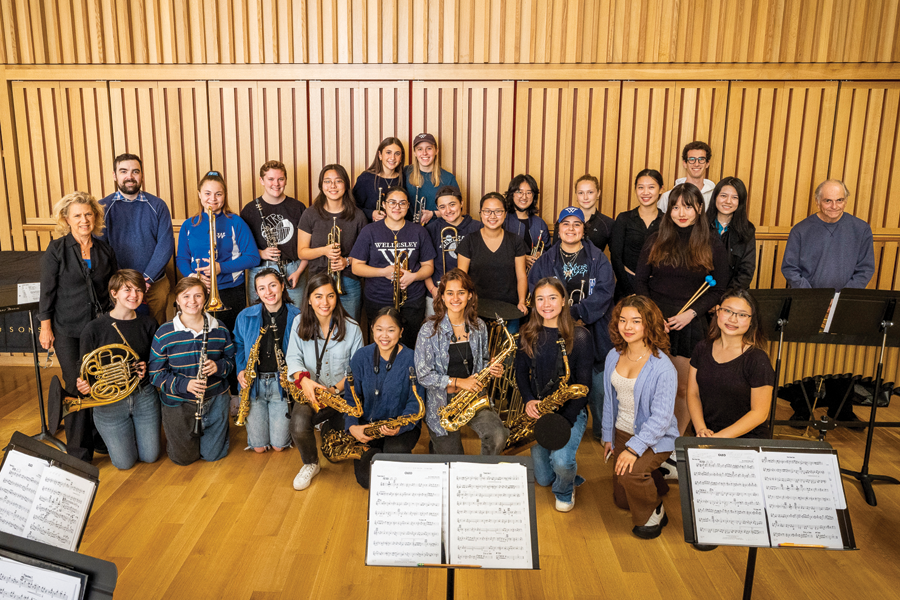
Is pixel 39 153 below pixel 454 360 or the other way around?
the other way around

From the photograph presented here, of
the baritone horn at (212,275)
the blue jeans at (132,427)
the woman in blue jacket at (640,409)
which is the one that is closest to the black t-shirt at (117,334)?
the blue jeans at (132,427)

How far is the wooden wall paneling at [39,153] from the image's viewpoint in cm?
512

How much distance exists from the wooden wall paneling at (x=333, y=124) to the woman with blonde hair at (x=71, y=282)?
1.93m

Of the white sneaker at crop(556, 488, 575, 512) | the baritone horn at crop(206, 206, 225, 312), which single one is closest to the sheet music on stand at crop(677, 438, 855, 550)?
the white sneaker at crop(556, 488, 575, 512)

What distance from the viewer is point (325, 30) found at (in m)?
4.91

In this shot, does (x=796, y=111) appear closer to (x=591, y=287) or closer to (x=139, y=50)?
(x=591, y=287)

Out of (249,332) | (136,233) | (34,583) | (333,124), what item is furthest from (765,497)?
(333,124)

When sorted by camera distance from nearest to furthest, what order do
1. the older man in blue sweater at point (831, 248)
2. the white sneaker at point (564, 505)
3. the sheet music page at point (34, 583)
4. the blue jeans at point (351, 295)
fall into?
the sheet music page at point (34, 583), the white sneaker at point (564, 505), the older man in blue sweater at point (831, 248), the blue jeans at point (351, 295)

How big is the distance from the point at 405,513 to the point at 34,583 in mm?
913

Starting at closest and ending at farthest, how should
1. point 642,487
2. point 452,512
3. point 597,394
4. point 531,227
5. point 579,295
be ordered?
1. point 452,512
2. point 642,487
3. point 579,295
4. point 597,394
5. point 531,227

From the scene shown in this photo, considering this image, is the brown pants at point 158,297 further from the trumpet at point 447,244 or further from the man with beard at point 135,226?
the trumpet at point 447,244

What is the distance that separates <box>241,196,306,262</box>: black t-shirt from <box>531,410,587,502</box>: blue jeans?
7.88 ft

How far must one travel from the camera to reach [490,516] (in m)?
1.75

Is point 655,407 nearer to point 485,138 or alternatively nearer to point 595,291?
point 595,291
